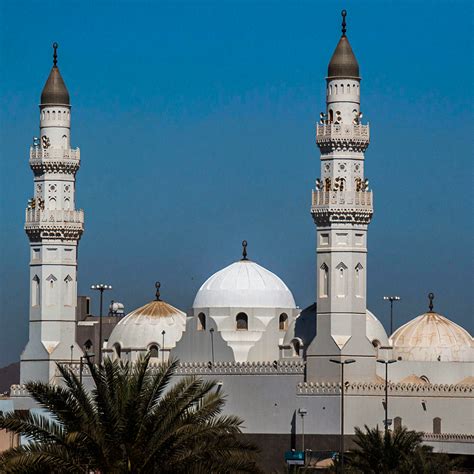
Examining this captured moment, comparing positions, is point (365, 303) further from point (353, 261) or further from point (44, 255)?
point (44, 255)

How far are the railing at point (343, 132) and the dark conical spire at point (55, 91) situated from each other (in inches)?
525

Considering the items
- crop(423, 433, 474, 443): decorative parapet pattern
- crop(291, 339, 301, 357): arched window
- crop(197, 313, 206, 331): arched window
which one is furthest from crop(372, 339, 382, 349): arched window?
crop(423, 433, 474, 443): decorative parapet pattern

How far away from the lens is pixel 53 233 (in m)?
82.0

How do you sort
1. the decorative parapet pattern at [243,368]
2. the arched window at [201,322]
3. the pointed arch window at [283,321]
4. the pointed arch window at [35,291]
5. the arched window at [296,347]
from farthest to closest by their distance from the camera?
1. the pointed arch window at [35,291]
2. the arched window at [201,322]
3. the pointed arch window at [283,321]
4. the arched window at [296,347]
5. the decorative parapet pattern at [243,368]

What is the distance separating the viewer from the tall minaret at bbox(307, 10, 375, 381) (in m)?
73.4

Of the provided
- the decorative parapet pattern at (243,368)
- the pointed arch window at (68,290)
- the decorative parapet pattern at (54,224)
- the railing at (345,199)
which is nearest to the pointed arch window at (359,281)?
the railing at (345,199)

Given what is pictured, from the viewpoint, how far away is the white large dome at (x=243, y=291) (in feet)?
266

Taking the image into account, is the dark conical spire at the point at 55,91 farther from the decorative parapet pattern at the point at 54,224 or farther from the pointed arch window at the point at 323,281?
the pointed arch window at the point at 323,281

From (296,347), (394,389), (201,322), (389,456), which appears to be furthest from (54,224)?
(389,456)

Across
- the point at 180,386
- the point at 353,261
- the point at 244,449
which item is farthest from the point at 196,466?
the point at 353,261

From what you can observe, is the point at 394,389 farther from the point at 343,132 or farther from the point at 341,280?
the point at 343,132

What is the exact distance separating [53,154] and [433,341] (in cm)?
1840

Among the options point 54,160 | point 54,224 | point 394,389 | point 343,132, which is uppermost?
point 54,160

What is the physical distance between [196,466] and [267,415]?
35981mm
